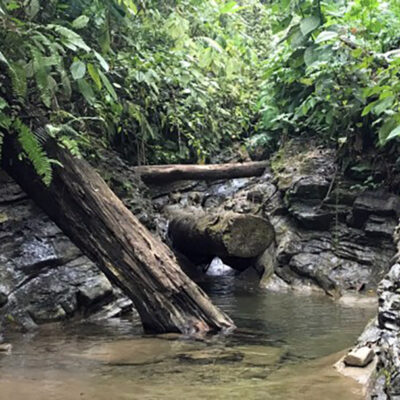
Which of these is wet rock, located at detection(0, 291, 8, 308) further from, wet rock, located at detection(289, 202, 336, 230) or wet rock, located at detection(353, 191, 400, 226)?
wet rock, located at detection(353, 191, 400, 226)

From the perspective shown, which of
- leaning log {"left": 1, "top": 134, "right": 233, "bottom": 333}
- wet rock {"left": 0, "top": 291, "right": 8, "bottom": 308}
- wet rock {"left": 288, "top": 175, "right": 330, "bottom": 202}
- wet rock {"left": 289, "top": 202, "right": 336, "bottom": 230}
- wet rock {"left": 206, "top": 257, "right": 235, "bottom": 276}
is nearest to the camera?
leaning log {"left": 1, "top": 134, "right": 233, "bottom": 333}

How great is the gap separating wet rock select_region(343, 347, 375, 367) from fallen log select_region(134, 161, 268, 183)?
18.6 ft

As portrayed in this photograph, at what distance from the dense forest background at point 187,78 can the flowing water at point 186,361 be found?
5.05 ft

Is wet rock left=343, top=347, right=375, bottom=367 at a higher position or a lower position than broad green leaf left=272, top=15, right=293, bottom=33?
lower

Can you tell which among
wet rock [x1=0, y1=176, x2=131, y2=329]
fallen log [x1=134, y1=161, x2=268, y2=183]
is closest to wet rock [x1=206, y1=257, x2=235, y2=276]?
fallen log [x1=134, y1=161, x2=268, y2=183]

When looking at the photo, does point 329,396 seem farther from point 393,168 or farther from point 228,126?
point 228,126

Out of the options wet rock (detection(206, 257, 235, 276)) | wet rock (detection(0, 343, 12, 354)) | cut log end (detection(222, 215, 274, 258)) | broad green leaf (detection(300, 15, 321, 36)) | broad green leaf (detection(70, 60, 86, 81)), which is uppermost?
broad green leaf (detection(300, 15, 321, 36))

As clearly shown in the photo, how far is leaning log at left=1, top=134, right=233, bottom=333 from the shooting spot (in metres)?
5.13

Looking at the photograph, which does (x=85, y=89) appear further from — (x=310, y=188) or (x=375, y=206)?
(x=310, y=188)

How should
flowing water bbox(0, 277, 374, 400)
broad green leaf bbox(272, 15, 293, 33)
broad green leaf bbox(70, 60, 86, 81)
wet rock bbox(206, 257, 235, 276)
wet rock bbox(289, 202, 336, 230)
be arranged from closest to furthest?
1. flowing water bbox(0, 277, 374, 400)
2. broad green leaf bbox(70, 60, 86, 81)
3. broad green leaf bbox(272, 15, 293, 33)
4. wet rock bbox(289, 202, 336, 230)
5. wet rock bbox(206, 257, 235, 276)

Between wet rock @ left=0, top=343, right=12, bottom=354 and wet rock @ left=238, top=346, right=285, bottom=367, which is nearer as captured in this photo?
wet rock @ left=238, top=346, right=285, bottom=367

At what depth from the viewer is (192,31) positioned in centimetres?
812

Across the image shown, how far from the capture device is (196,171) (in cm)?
969

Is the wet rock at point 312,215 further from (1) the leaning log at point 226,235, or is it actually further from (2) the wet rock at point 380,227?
(2) the wet rock at point 380,227
